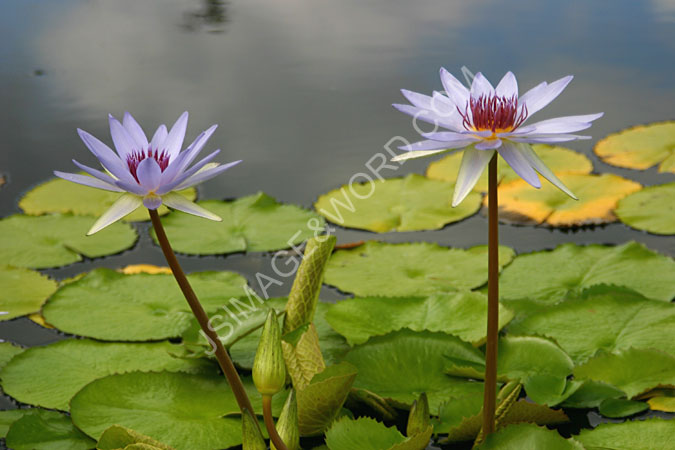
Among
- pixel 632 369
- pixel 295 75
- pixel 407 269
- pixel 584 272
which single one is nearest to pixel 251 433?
pixel 632 369

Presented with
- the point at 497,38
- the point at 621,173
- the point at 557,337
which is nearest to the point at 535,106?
the point at 557,337

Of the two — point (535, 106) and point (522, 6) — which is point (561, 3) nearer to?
point (522, 6)

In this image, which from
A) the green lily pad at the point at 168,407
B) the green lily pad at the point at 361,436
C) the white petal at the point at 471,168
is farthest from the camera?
the green lily pad at the point at 168,407

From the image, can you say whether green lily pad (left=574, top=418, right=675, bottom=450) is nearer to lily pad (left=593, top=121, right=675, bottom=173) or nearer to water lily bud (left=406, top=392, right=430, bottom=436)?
water lily bud (left=406, top=392, right=430, bottom=436)

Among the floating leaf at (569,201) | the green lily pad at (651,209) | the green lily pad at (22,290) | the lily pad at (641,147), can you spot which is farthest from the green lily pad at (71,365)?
the lily pad at (641,147)

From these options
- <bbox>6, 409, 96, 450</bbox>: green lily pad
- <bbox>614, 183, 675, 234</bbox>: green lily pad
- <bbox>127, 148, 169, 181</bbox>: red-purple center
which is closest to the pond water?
<bbox>614, 183, 675, 234</bbox>: green lily pad

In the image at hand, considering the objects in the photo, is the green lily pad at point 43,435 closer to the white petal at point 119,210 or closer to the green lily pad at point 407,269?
the white petal at point 119,210

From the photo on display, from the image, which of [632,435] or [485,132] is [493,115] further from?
[632,435]
